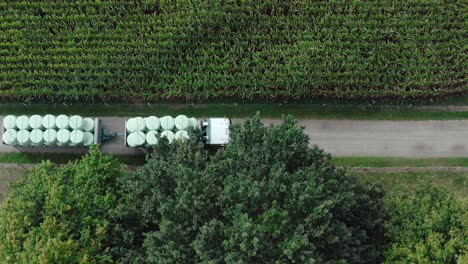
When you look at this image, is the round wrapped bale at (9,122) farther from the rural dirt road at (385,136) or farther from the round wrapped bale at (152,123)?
the round wrapped bale at (152,123)

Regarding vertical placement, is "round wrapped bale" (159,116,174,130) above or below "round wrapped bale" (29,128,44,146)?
above

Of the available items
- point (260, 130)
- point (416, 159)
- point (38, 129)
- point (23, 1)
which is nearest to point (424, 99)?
point (416, 159)

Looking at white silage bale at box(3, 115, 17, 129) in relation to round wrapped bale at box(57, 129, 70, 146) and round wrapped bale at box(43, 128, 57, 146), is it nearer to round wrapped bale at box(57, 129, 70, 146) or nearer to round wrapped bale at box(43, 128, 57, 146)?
round wrapped bale at box(43, 128, 57, 146)

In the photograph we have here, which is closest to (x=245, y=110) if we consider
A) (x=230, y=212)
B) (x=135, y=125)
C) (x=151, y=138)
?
(x=151, y=138)

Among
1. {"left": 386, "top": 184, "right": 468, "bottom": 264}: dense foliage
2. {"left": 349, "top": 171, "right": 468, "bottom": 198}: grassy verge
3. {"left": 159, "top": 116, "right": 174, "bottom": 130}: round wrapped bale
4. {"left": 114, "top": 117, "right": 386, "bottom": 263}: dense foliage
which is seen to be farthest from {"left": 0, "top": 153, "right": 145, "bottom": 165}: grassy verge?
{"left": 386, "top": 184, "right": 468, "bottom": 264}: dense foliage

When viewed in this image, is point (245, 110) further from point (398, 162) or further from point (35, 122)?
point (35, 122)

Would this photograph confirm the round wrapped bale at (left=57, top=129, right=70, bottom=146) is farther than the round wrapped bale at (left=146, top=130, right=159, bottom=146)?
No

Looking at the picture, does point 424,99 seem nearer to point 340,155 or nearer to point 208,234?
point 340,155

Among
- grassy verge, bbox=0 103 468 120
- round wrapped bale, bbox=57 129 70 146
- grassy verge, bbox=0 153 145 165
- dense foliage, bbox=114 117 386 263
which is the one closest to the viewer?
dense foliage, bbox=114 117 386 263
